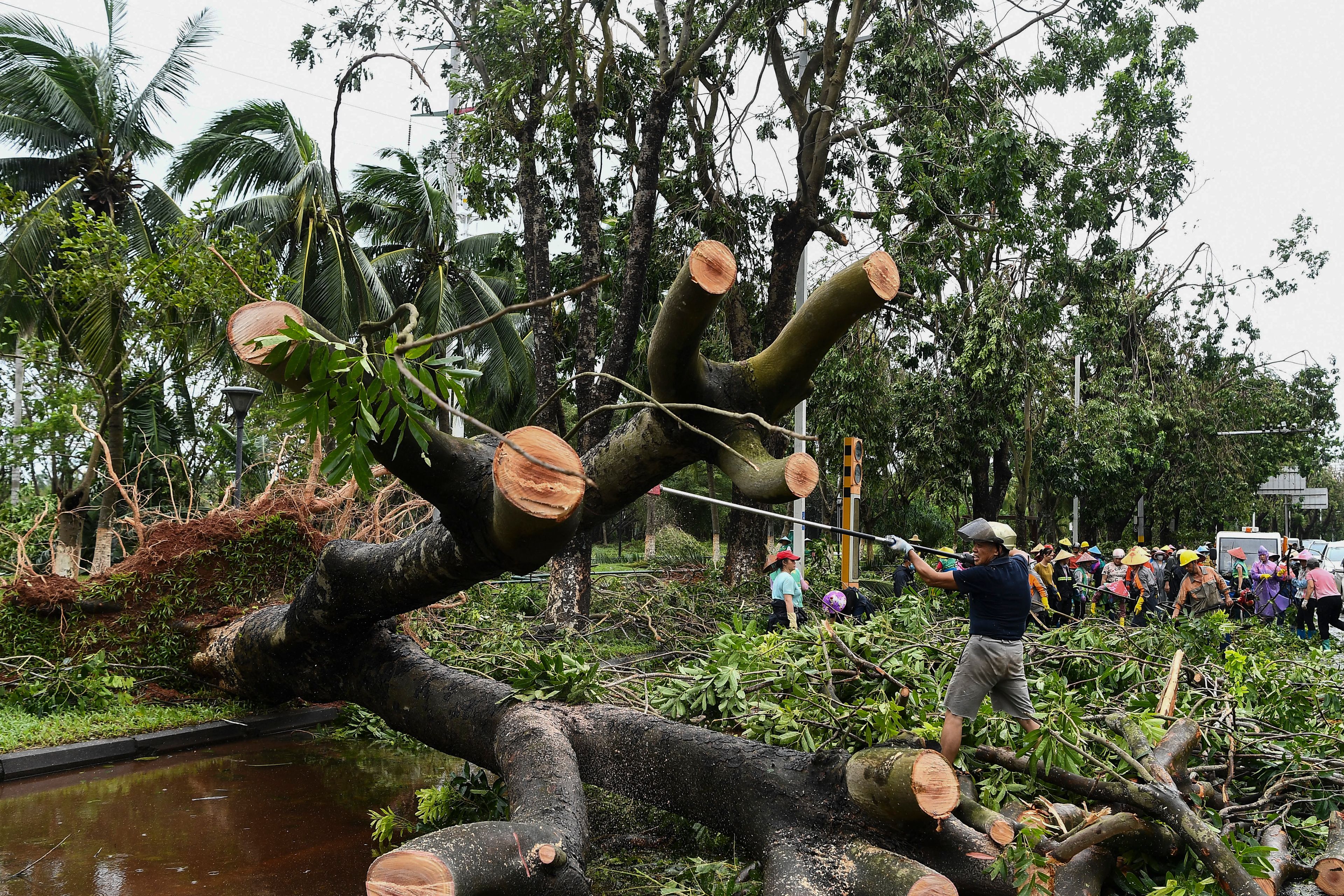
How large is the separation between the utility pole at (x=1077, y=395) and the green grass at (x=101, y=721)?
1790 cm

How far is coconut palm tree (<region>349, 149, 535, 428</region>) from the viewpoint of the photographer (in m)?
20.2

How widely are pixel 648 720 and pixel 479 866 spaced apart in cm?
190

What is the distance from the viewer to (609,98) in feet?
43.3

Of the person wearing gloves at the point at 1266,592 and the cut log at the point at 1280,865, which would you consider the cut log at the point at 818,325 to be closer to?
the cut log at the point at 1280,865

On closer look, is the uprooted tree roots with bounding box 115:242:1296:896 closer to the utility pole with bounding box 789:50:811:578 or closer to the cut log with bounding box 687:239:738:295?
the cut log with bounding box 687:239:738:295

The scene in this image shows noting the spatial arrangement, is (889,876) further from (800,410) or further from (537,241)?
(800,410)

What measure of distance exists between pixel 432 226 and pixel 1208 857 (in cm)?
1906

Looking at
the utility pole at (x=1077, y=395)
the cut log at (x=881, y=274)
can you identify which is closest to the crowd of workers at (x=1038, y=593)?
the cut log at (x=881, y=274)

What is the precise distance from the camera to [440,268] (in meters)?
19.7

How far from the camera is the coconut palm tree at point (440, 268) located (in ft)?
66.2

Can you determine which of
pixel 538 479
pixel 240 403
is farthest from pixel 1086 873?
pixel 240 403

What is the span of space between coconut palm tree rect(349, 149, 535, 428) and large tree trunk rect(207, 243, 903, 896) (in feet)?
45.8

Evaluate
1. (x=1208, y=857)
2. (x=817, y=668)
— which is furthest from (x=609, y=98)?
(x=1208, y=857)

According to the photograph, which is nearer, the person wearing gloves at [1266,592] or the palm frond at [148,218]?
the person wearing gloves at [1266,592]
